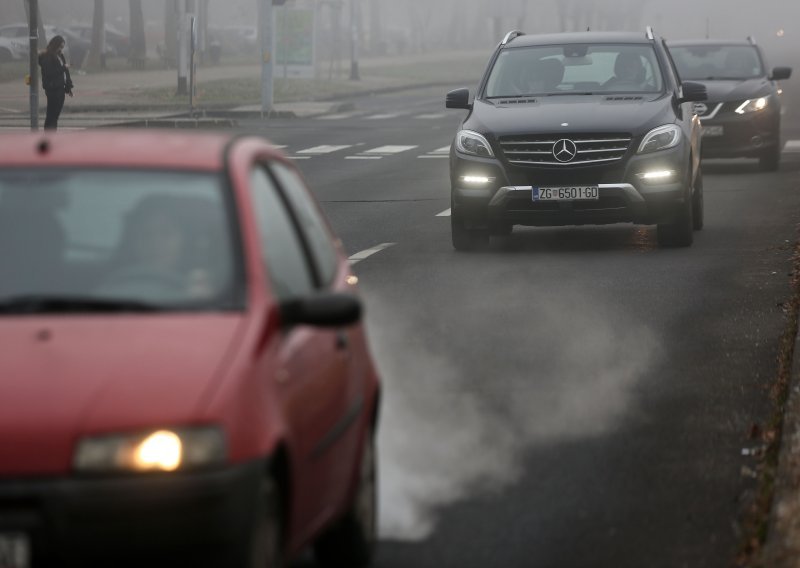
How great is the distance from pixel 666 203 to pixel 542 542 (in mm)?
9873

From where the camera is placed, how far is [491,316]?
1230cm

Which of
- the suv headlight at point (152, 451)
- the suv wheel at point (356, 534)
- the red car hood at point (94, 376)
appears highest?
the red car hood at point (94, 376)

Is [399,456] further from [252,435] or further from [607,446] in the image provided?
[252,435]

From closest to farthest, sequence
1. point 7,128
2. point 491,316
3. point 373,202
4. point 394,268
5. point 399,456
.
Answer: point 399,456, point 491,316, point 394,268, point 373,202, point 7,128

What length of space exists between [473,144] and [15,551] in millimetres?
12051

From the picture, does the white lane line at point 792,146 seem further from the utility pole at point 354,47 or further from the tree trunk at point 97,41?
the tree trunk at point 97,41

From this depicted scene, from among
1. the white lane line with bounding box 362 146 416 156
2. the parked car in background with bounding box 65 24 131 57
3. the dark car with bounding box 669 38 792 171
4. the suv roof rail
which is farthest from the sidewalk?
the suv roof rail

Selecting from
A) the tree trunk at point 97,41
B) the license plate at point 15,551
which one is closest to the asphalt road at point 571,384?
the license plate at point 15,551

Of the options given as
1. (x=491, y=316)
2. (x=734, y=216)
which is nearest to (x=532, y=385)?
(x=491, y=316)

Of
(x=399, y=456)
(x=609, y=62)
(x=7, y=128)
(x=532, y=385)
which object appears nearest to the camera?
(x=399, y=456)

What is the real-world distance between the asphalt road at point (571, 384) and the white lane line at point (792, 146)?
9675mm

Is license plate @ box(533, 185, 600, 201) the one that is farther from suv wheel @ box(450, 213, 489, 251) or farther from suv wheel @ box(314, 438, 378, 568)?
suv wheel @ box(314, 438, 378, 568)

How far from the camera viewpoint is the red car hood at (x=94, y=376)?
4457mm

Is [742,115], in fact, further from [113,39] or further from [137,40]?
[113,39]
